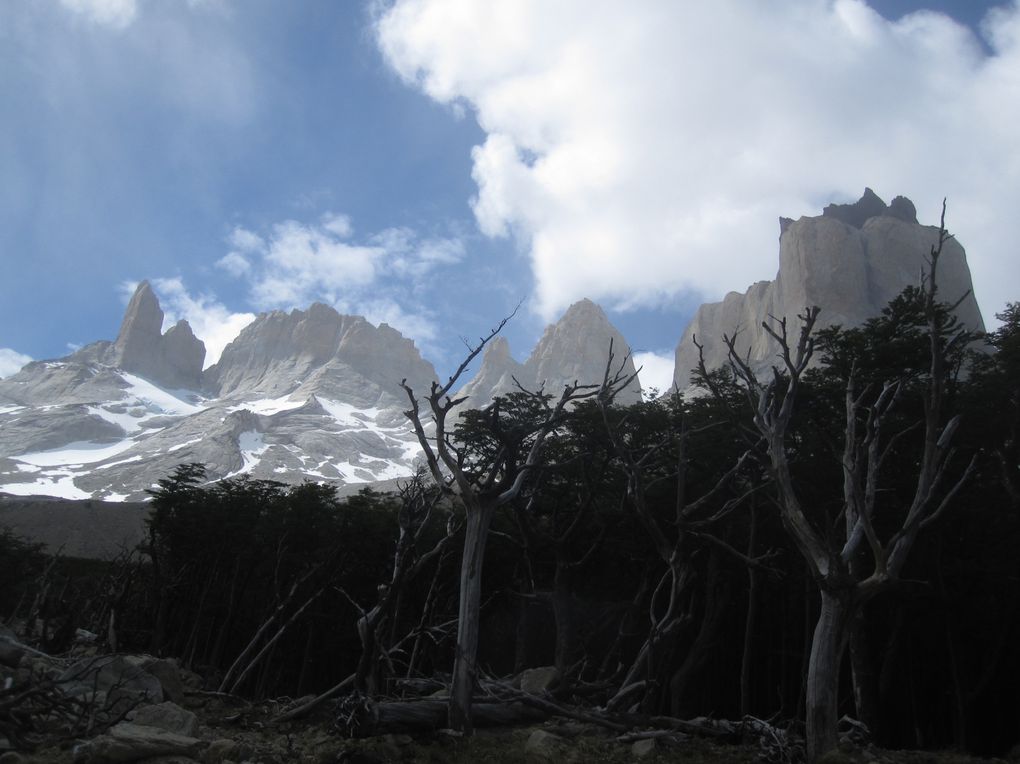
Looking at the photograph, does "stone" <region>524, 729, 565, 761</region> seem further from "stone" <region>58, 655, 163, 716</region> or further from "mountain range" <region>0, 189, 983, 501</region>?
"mountain range" <region>0, 189, 983, 501</region>

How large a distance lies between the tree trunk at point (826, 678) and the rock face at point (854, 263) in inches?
3749

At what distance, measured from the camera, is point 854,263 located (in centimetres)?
10794

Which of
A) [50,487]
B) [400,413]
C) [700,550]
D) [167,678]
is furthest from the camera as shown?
[400,413]

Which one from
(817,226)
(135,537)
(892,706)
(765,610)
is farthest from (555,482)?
(817,226)

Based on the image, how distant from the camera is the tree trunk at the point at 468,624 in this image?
1028 cm

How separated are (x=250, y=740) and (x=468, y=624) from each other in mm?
3512

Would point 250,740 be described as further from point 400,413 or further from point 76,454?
point 76,454

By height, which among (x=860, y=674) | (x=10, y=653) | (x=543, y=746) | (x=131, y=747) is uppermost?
(x=860, y=674)

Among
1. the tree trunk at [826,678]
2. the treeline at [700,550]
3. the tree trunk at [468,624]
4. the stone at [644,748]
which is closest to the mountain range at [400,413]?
the treeline at [700,550]

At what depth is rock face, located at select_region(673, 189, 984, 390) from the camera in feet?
343

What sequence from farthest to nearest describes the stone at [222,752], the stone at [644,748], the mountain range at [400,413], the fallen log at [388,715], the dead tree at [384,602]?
the mountain range at [400,413] → the dead tree at [384,602] → the fallen log at [388,715] → the stone at [644,748] → the stone at [222,752]

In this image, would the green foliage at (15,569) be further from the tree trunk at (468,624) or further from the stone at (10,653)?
the tree trunk at (468,624)

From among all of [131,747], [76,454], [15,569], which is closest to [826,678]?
[131,747]

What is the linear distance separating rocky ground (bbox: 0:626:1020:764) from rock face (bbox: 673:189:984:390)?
94218 mm
